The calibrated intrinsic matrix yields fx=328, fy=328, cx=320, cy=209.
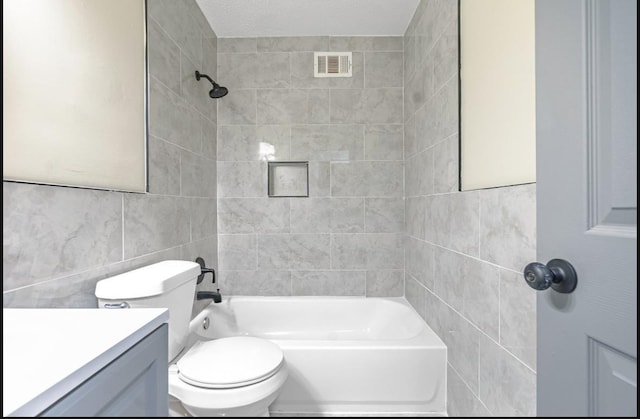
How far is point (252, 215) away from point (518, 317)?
1889mm

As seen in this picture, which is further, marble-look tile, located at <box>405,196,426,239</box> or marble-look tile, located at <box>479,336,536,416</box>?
marble-look tile, located at <box>405,196,426,239</box>

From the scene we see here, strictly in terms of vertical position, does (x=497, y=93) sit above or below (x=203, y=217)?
above

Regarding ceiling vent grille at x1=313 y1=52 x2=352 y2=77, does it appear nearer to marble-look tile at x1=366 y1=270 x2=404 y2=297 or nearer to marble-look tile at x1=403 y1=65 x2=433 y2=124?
marble-look tile at x1=403 y1=65 x2=433 y2=124

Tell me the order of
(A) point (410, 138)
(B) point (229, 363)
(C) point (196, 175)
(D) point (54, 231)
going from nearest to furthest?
(D) point (54, 231), (B) point (229, 363), (C) point (196, 175), (A) point (410, 138)

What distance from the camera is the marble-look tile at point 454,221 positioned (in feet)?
4.46

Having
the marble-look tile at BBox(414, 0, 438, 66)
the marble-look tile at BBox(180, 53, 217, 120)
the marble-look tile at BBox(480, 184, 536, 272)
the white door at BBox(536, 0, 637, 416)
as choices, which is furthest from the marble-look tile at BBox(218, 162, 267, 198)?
the white door at BBox(536, 0, 637, 416)

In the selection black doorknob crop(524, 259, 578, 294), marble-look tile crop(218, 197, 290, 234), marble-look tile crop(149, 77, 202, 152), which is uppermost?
marble-look tile crop(149, 77, 202, 152)

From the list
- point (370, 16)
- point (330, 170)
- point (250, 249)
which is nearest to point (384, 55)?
point (370, 16)

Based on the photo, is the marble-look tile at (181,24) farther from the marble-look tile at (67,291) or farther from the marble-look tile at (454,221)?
the marble-look tile at (454,221)

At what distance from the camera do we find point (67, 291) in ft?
3.45

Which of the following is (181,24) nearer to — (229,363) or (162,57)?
(162,57)

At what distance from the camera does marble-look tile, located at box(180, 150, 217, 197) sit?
190 centimetres

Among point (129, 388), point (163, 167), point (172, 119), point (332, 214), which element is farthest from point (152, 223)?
point (332, 214)

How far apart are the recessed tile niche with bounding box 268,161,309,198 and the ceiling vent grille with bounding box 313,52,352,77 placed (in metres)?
0.71
